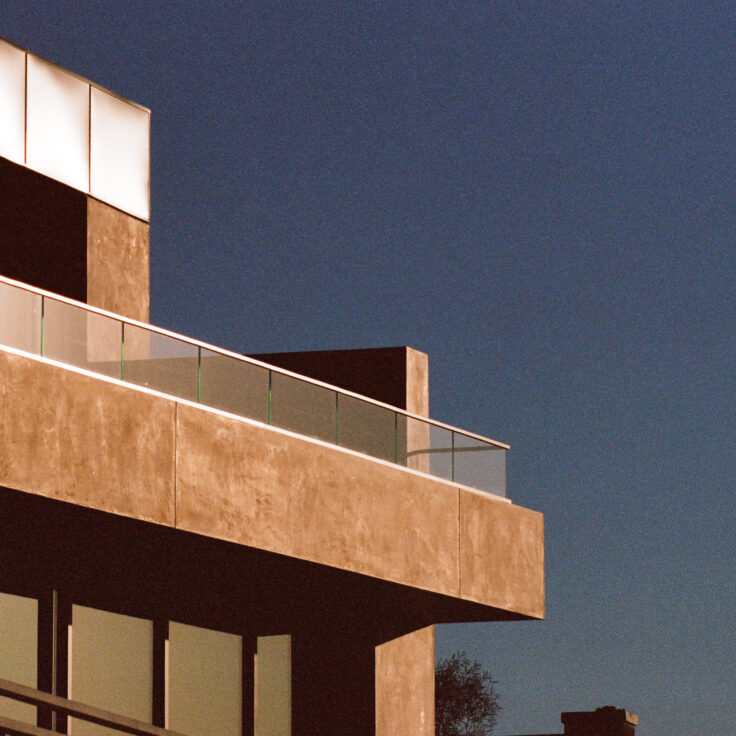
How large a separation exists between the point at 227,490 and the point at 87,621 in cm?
301

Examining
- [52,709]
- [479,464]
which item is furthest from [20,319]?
[479,464]

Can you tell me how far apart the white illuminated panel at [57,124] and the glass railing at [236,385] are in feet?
17.3

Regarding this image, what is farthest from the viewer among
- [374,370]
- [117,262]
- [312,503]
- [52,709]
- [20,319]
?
[374,370]

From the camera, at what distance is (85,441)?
17875 mm

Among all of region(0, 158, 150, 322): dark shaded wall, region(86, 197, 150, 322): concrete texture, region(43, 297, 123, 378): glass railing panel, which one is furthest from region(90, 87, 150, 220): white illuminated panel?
region(43, 297, 123, 378): glass railing panel

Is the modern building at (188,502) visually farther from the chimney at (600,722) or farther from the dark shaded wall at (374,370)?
the chimney at (600,722)

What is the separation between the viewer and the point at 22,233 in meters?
25.5

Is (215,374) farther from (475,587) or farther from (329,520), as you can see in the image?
(475,587)

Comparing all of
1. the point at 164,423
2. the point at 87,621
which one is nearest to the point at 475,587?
the point at 87,621

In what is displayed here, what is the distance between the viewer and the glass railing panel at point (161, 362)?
18.8 meters

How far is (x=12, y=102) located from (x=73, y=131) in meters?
1.49

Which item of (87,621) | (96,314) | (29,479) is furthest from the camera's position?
(87,621)

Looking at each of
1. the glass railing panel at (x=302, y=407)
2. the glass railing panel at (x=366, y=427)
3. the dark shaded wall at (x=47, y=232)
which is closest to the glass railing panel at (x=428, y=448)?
the glass railing panel at (x=366, y=427)

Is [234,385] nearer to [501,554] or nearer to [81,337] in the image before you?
[81,337]
